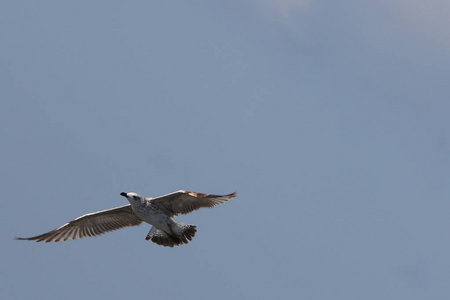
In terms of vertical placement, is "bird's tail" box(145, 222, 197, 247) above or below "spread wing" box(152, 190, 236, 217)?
below

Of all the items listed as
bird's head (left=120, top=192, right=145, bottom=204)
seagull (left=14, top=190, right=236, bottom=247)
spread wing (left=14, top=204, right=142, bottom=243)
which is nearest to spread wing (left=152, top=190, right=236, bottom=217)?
seagull (left=14, top=190, right=236, bottom=247)

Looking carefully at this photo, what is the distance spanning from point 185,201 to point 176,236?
1.55 meters

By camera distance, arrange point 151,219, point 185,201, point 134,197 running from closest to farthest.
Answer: point 185,201 < point 134,197 < point 151,219

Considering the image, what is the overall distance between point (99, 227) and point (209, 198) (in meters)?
5.35

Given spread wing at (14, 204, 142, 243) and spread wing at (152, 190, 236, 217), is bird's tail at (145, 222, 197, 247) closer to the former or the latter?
spread wing at (152, 190, 236, 217)

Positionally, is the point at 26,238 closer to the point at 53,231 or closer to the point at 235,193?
the point at 53,231

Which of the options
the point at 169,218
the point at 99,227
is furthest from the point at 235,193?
the point at 99,227

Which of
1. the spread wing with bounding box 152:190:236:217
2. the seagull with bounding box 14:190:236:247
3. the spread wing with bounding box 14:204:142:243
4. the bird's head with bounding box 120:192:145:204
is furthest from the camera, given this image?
the spread wing with bounding box 14:204:142:243

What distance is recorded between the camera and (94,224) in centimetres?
2834

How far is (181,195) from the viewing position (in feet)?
85.0

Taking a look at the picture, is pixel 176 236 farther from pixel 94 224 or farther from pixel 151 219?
pixel 94 224

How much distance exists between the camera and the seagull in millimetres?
26016

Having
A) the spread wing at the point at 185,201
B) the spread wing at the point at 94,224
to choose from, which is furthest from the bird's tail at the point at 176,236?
the spread wing at the point at 94,224

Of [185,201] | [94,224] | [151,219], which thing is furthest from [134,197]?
[94,224]
